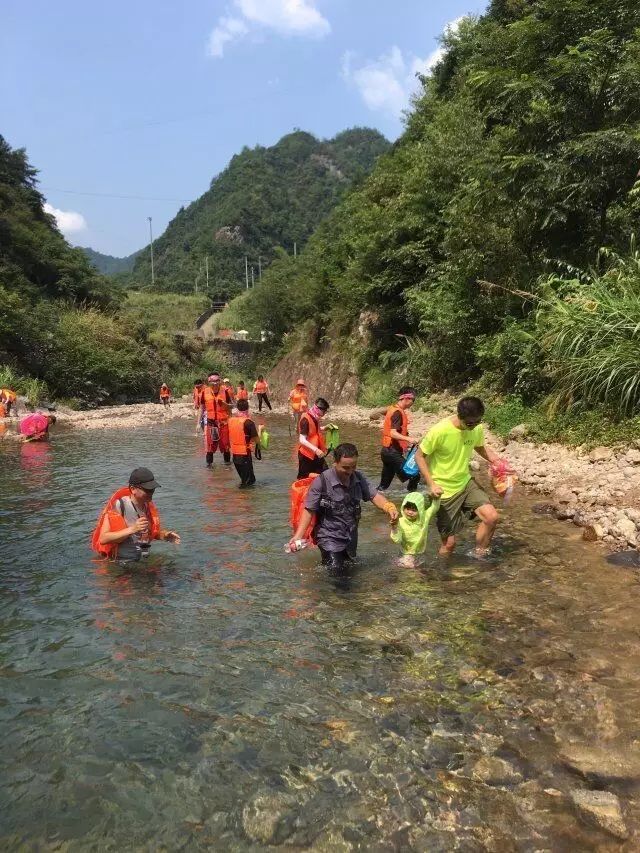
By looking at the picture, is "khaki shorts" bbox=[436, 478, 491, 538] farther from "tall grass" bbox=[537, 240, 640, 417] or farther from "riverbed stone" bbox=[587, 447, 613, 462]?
"tall grass" bbox=[537, 240, 640, 417]

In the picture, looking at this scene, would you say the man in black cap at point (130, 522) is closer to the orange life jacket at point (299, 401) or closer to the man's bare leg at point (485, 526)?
the man's bare leg at point (485, 526)

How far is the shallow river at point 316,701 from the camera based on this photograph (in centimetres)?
304

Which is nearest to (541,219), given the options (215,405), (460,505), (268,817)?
(215,405)

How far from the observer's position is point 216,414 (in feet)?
42.7

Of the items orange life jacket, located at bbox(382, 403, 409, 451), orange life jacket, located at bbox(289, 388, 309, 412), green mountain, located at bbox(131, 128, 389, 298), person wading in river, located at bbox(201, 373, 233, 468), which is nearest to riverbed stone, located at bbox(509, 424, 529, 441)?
orange life jacket, located at bbox(382, 403, 409, 451)

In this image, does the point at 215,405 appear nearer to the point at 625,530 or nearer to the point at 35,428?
the point at 35,428

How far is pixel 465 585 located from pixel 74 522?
580 cm

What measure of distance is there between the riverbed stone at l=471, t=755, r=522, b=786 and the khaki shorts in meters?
3.38

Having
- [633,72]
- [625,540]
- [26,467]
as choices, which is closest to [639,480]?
[625,540]

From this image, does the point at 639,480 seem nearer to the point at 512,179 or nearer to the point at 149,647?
the point at 149,647

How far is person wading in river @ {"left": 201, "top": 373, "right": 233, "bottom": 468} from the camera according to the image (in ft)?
42.4

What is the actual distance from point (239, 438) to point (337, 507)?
5.15 meters

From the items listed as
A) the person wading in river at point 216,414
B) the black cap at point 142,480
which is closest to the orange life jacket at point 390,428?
the black cap at point 142,480

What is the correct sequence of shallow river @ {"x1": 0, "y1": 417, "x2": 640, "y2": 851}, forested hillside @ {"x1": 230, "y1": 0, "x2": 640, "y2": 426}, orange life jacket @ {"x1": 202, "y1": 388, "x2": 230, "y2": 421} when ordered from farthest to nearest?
orange life jacket @ {"x1": 202, "y1": 388, "x2": 230, "y2": 421} → forested hillside @ {"x1": 230, "y1": 0, "x2": 640, "y2": 426} → shallow river @ {"x1": 0, "y1": 417, "x2": 640, "y2": 851}
